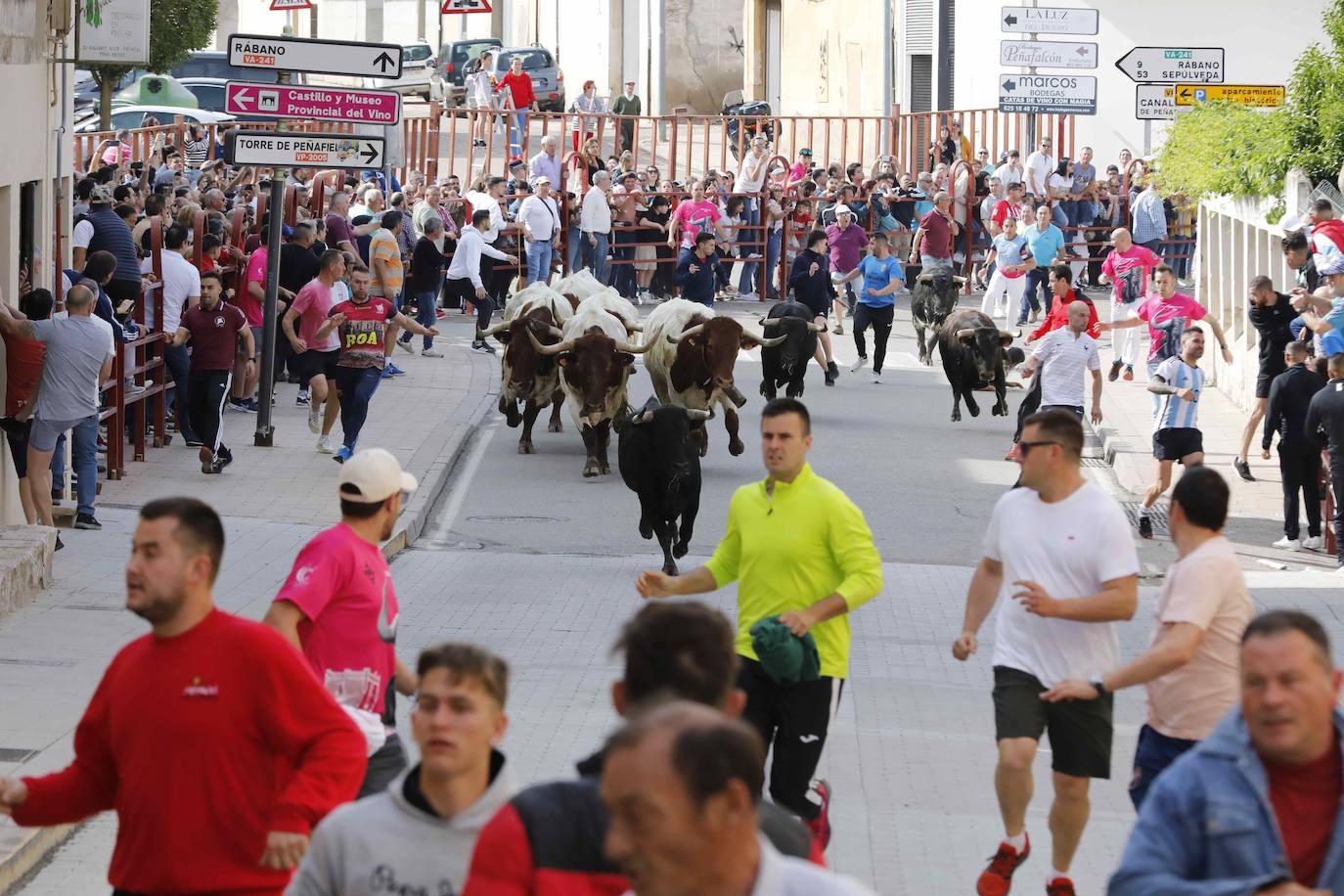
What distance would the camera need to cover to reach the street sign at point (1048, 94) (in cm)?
3044

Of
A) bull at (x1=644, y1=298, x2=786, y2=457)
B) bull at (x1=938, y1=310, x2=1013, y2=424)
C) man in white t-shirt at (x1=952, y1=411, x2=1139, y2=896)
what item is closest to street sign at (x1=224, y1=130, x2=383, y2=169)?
bull at (x1=644, y1=298, x2=786, y2=457)

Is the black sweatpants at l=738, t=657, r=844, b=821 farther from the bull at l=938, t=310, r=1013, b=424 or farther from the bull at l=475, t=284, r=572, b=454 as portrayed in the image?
the bull at l=938, t=310, r=1013, b=424

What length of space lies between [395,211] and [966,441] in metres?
7.72

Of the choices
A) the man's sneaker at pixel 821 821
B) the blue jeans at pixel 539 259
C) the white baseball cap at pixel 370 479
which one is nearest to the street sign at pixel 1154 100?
the blue jeans at pixel 539 259

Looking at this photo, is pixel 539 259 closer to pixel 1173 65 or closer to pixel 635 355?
pixel 1173 65

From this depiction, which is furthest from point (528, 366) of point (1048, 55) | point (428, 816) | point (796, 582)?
point (428, 816)

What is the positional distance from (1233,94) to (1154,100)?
1103 mm

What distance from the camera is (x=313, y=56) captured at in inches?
671

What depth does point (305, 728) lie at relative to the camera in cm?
524

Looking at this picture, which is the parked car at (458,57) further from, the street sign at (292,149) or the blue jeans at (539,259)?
the street sign at (292,149)

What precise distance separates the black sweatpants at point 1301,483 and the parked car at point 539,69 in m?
42.4

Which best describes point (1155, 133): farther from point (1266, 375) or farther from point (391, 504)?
point (391, 504)

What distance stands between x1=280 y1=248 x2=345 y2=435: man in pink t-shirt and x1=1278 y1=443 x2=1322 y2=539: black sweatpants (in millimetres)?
8196

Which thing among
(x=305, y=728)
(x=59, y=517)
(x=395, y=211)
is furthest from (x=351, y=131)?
(x=305, y=728)
